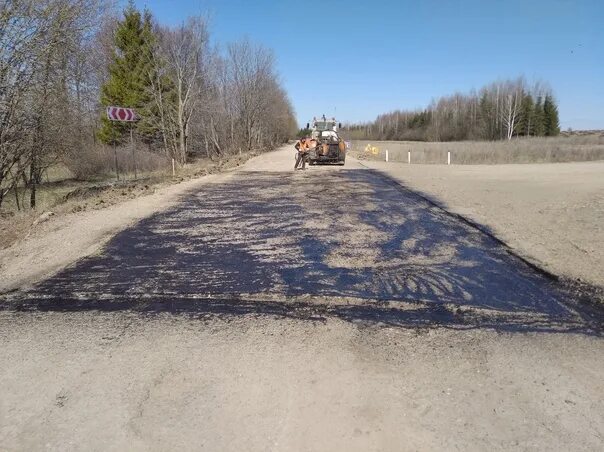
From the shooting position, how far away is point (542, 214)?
1081 centimetres

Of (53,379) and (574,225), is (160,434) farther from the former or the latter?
(574,225)

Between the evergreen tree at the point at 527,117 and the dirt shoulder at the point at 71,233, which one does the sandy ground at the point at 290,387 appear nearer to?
the dirt shoulder at the point at 71,233

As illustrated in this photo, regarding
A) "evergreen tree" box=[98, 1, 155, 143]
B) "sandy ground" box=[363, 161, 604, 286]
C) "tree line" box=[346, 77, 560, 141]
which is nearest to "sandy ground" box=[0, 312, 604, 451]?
"sandy ground" box=[363, 161, 604, 286]

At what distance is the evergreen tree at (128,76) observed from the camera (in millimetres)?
35625

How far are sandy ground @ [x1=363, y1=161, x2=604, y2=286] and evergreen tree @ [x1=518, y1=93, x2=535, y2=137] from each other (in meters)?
83.9

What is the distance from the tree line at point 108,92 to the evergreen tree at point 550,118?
180 feet

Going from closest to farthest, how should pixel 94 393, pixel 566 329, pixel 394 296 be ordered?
pixel 94 393, pixel 566 329, pixel 394 296

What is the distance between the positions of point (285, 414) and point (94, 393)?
4.72ft

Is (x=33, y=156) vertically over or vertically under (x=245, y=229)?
over

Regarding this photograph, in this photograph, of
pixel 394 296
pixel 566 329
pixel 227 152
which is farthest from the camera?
pixel 227 152

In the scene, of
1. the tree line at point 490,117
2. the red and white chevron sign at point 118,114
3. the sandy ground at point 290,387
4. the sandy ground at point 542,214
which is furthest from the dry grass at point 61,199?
the tree line at point 490,117

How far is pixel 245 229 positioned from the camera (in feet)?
31.3

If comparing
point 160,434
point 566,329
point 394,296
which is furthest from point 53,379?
point 566,329

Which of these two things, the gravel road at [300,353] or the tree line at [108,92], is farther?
the tree line at [108,92]
